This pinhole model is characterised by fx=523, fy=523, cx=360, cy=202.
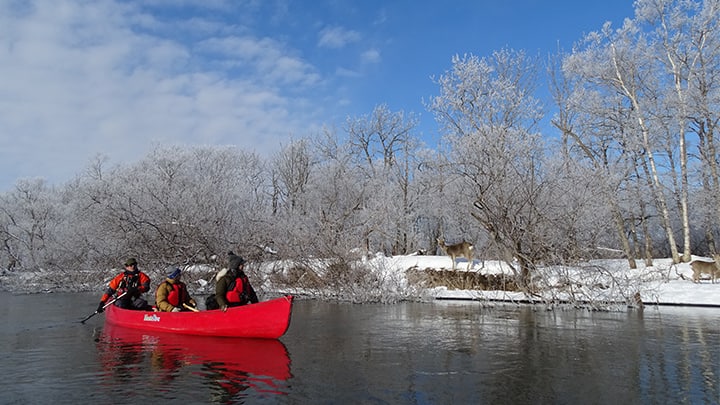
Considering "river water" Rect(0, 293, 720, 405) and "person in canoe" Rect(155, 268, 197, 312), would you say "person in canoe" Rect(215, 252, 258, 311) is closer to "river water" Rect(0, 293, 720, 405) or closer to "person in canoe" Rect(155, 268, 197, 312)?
"river water" Rect(0, 293, 720, 405)

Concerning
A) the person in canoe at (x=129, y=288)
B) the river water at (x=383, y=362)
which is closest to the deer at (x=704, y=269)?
the river water at (x=383, y=362)

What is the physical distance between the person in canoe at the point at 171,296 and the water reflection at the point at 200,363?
0.68m

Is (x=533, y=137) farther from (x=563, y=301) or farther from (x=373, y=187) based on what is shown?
(x=373, y=187)

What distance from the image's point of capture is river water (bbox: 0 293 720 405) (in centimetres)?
710

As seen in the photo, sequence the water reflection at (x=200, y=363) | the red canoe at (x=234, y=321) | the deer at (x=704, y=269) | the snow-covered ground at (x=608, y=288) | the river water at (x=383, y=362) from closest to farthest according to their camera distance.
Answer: the river water at (x=383, y=362) < the water reflection at (x=200, y=363) < the red canoe at (x=234, y=321) < the snow-covered ground at (x=608, y=288) < the deer at (x=704, y=269)

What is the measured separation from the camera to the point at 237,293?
11.6 m

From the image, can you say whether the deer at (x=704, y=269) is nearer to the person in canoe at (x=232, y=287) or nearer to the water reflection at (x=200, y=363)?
the water reflection at (x=200, y=363)

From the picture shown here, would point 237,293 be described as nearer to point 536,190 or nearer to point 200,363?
point 200,363

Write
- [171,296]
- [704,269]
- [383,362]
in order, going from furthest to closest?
[704,269]
[171,296]
[383,362]

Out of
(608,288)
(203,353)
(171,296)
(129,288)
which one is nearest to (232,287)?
(203,353)

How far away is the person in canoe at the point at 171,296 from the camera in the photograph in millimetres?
12703

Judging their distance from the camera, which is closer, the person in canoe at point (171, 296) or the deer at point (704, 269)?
the person in canoe at point (171, 296)

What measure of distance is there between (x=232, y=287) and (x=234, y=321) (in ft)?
2.49

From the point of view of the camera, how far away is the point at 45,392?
290 inches
